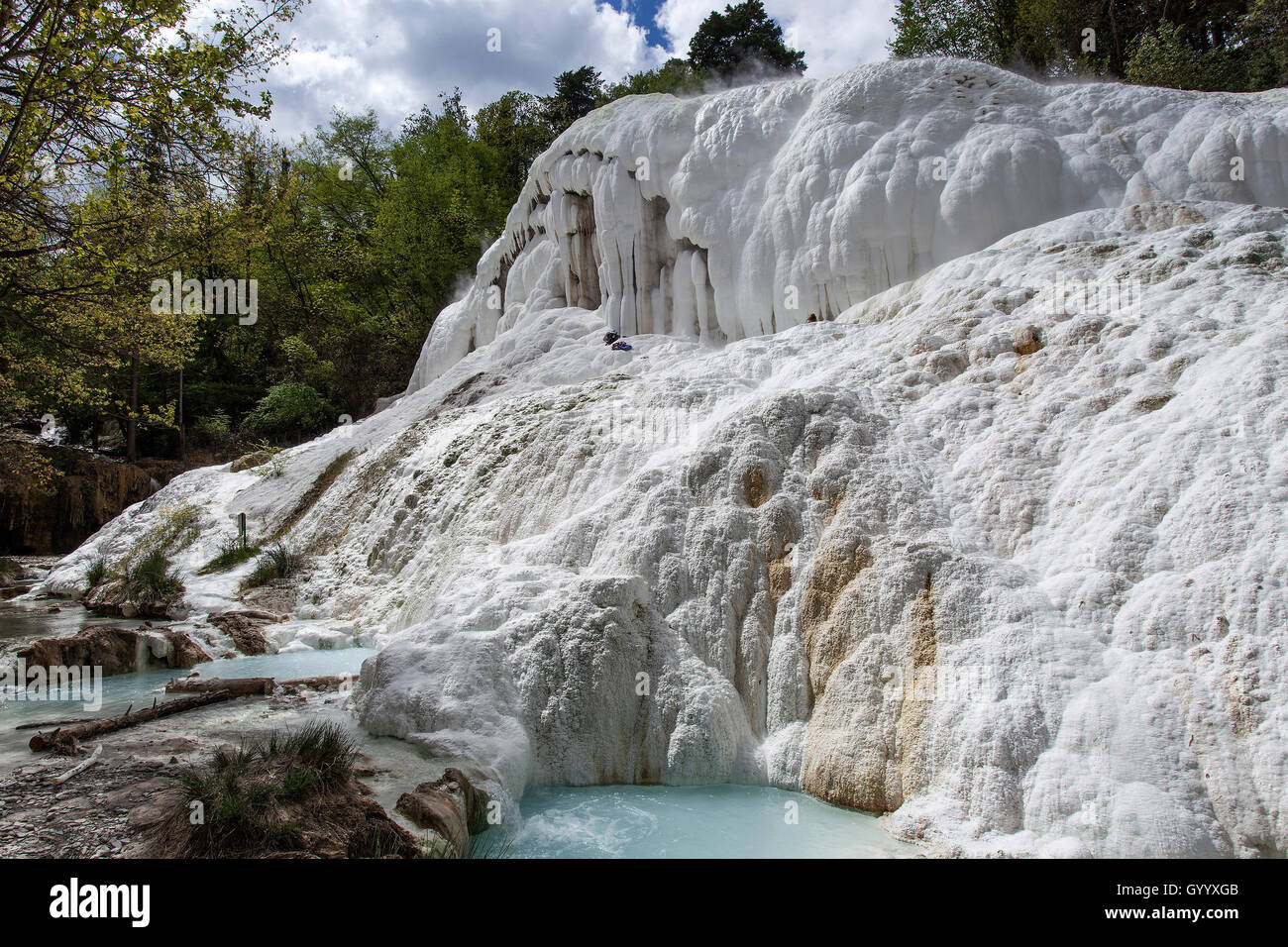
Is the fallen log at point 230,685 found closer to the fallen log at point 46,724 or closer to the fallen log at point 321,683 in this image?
the fallen log at point 321,683

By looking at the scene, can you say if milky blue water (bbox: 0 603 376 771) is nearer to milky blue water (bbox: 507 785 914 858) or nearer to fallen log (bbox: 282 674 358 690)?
fallen log (bbox: 282 674 358 690)

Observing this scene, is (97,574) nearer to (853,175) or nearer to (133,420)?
(133,420)

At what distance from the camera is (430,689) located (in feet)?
16.6

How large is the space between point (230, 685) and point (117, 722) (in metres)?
1.16

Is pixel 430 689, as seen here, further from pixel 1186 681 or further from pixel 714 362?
pixel 714 362

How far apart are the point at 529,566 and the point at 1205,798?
4.65 meters

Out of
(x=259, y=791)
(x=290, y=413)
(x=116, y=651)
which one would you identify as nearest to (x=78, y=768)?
(x=259, y=791)

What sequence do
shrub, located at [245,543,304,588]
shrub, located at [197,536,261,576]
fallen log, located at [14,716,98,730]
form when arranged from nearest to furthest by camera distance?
fallen log, located at [14,716,98,730]
shrub, located at [245,543,304,588]
shrub, located at [197,536,261,576]

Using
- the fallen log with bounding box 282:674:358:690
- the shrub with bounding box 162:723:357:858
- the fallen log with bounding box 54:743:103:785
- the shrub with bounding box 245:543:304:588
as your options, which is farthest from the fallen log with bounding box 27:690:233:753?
the shrub with bounding box 245:543:304:588

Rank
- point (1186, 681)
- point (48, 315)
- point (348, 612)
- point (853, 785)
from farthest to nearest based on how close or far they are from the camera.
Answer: point (48, 315) → point (348, 612) → point (853, 785) → point (1186, 681)

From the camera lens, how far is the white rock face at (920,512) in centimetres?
379

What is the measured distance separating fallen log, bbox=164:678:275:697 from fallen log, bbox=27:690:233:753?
0.10 m

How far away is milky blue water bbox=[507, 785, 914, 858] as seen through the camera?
152 inches
